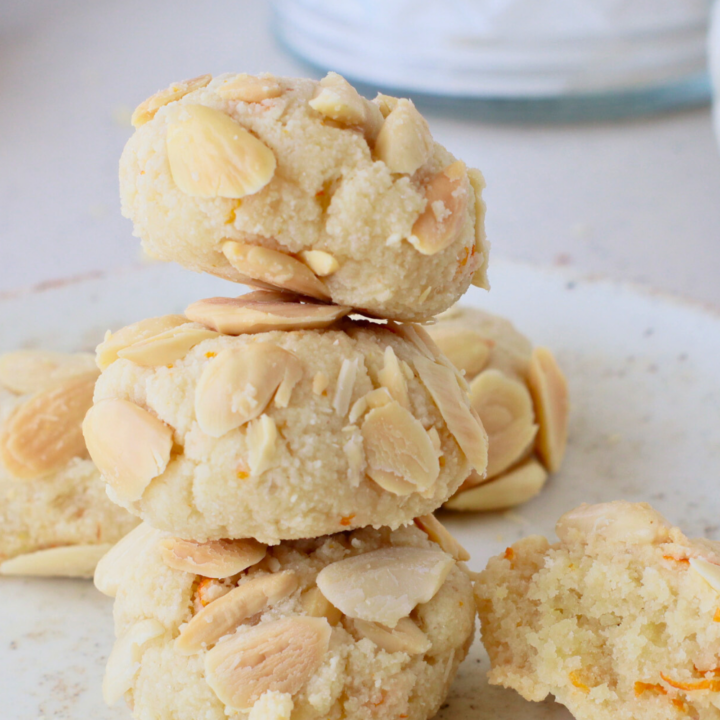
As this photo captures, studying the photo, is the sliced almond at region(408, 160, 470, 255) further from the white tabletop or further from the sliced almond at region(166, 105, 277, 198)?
the white tabletop

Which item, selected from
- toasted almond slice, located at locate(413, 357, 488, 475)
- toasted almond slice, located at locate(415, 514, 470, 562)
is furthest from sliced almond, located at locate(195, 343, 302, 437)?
toasted almond slice, located at locate(415, 514, 470, 562)

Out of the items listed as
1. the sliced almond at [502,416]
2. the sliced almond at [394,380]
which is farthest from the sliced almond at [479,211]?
the sliced almond at [502,416]

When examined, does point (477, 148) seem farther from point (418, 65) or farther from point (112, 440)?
point (112, 440)

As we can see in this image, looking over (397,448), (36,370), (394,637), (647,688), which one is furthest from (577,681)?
(36,370)

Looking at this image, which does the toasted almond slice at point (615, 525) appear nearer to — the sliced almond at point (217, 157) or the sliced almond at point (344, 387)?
the sliced almond at point (344, 387)

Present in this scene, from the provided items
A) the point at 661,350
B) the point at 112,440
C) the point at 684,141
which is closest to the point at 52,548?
the point at 112,440

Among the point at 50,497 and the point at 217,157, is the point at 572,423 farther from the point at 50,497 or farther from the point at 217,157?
the point at 217,157
